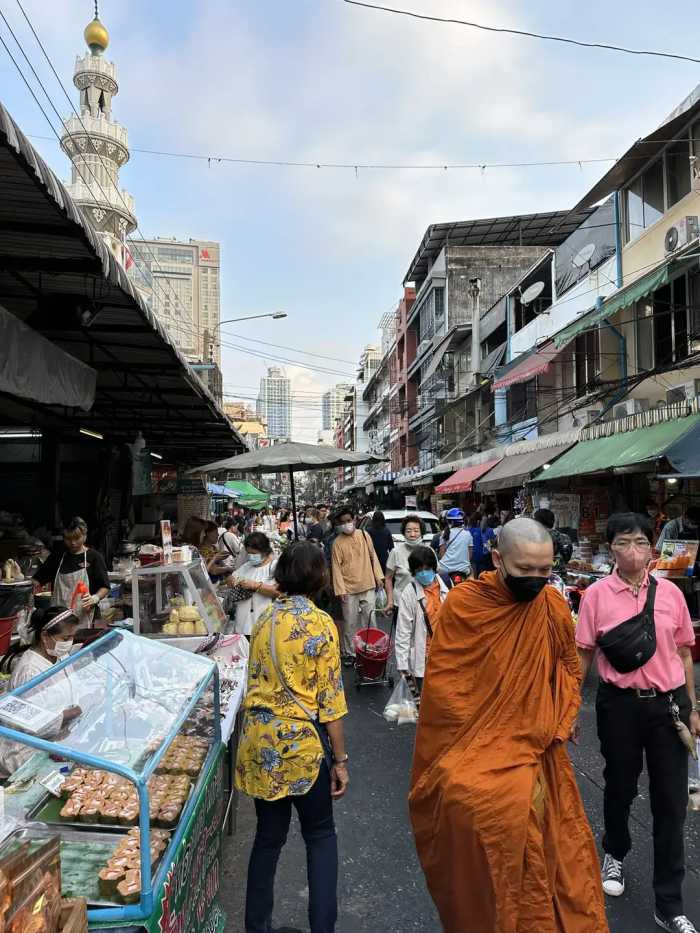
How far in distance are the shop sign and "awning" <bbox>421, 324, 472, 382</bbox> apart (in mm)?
25648

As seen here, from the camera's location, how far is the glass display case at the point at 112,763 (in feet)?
6.89

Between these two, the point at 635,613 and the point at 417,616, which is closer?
the point at 635,613

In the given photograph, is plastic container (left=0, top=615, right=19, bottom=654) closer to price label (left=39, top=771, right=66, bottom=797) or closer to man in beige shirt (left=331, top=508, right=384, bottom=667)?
price label (left=39, top=771, right=66, bottom=797)

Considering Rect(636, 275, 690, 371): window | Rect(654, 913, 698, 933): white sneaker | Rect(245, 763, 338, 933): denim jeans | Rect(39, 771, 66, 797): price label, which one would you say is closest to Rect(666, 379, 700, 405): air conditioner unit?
Rect(636, 275, 690, 371): window

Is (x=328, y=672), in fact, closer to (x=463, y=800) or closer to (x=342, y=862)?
(x=463, y=800)

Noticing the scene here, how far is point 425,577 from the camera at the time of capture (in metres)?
4.91

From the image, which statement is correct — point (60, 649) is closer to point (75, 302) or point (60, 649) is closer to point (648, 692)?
point (75, 302)

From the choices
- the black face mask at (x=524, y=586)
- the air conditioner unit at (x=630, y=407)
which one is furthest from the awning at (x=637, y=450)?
the black face mask at (x=524, y=586)

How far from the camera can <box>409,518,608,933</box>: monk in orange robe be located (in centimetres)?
212

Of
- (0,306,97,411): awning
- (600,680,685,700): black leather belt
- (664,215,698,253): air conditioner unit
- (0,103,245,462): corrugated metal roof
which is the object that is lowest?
(600,680,685,700): black leather belt

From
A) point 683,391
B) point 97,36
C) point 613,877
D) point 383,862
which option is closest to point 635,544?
point 613,877

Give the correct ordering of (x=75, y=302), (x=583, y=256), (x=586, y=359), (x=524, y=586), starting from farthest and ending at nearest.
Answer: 1. (x=583, y=256)
2. (x=586, y=359)
3. (x=75, y=302)
4. (x=524, y=586)

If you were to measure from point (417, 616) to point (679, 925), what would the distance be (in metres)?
2.53

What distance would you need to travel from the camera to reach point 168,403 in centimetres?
1094
